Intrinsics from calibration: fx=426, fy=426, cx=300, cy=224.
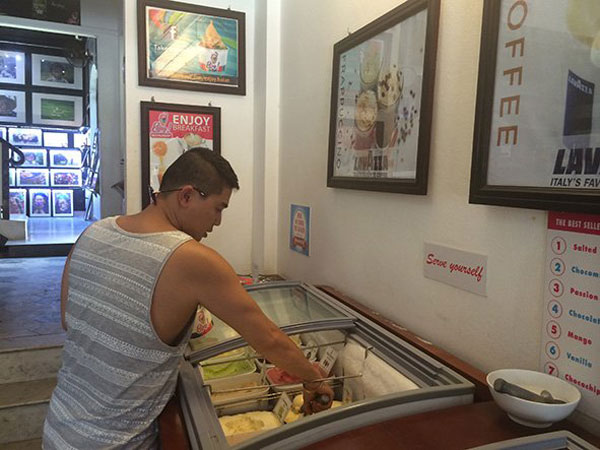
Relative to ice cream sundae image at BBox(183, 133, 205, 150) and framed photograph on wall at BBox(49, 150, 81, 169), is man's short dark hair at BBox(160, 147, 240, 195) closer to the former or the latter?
ice cream sundae image at BBox(183, 133, 205, 150)

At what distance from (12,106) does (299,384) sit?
8.97 m

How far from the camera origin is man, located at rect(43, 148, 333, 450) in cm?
116

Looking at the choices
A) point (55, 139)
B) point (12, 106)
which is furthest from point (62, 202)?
point (12, 106)

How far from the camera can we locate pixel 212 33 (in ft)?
9.83

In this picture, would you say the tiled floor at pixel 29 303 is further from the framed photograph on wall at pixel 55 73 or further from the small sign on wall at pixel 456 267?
the framed photograph on wall at pixel 55 73

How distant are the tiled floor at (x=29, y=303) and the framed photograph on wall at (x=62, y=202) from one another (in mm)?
4226

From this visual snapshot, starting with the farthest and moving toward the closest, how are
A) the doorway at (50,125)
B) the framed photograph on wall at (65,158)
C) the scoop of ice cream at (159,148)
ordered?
the framed photograph on wall at (65,158), the doorway at (50,125), the scoop of ice cream at (159,148)

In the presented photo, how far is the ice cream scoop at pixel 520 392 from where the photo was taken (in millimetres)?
982

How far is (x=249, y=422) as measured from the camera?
57.3 inches

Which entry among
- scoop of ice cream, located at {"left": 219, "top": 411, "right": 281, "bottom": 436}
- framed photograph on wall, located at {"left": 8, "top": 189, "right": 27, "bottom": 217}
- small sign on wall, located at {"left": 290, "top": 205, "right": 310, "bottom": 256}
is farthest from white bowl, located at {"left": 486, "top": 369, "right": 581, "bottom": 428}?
framed photograph on wall, located at {"left": 8, "top": 189, "right": 27, "bottom": 217}

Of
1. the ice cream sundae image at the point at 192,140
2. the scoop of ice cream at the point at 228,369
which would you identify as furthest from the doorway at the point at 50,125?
the scoop of ice cream at the point at 228,369

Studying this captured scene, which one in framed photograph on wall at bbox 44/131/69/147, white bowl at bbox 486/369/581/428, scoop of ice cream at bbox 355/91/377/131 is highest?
framed photograph on wall at bbox 44/131/69/147

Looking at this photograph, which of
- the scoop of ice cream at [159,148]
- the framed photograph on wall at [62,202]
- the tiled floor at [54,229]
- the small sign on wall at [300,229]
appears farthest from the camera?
the framed photograph on wall at [62,202]

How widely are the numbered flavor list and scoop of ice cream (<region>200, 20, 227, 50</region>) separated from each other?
8.51ft
